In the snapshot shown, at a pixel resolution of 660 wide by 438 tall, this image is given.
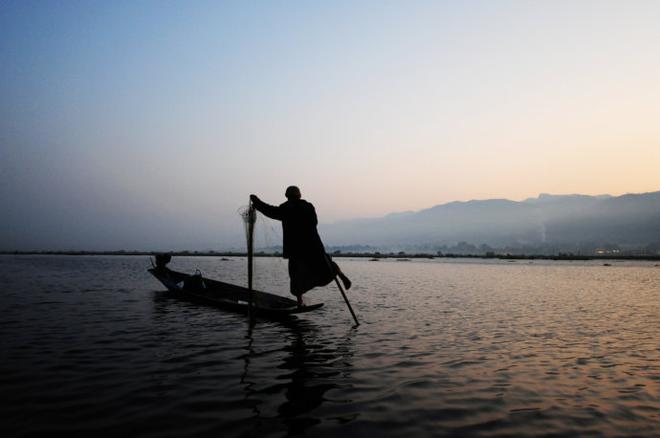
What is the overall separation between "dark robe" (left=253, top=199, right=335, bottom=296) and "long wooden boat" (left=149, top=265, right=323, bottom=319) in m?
0.99

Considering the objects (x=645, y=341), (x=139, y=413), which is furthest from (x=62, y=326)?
(x=645, y=341)

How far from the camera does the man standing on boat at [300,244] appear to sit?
41.4 feet

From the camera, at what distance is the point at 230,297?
1955 centimetres

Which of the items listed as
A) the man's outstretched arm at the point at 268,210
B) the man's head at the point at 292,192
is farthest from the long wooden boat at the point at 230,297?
the man's head at the point at 292,192

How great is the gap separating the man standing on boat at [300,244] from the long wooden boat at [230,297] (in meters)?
0.97

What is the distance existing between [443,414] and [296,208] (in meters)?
8.11

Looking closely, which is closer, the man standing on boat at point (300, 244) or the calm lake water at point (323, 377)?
the calm lake water at point (323, 377)

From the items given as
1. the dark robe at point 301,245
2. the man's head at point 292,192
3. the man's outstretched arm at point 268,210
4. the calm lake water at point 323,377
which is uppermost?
the man's head at point 292,192

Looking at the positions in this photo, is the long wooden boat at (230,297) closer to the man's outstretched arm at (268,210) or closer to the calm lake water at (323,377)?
the calm lake water at (323,377)

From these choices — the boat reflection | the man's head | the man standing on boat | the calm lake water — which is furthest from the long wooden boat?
the man's head

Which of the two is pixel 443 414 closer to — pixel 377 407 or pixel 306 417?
pixel 377 407

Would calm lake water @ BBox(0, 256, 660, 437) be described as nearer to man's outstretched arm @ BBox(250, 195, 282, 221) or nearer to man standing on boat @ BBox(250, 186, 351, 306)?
man standing on boat @ BBox(250, 186, 351, 306)

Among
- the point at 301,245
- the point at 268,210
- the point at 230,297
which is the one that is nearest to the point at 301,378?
the point at 301,245

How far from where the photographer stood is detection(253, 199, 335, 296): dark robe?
1262cm
